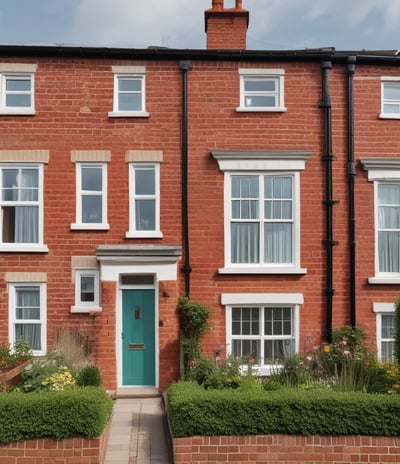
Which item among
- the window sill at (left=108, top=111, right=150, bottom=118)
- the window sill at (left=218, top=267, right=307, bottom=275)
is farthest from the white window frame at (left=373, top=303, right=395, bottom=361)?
the window sill at (left=108, top=111, right=150, bottom=118)

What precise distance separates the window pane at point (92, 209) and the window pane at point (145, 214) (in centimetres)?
91

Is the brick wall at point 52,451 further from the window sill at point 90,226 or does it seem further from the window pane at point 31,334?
the window sill at point 90,226

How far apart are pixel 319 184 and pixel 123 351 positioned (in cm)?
634

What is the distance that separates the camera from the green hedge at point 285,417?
25.8 ft

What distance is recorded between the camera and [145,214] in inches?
512

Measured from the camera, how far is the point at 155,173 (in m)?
13.0

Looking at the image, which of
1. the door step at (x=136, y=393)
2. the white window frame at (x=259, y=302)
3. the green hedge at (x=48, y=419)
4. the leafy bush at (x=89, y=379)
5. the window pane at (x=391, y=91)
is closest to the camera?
the green hedge at (x=48, y=419)

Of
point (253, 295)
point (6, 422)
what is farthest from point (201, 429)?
point (253, 295)

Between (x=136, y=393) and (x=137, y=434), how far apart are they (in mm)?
2545

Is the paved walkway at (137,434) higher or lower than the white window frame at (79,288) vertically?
lower

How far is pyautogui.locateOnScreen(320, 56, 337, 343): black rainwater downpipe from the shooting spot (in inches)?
506

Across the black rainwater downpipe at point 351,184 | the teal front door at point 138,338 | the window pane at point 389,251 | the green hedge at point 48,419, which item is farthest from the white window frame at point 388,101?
the green hedge at point 48,419

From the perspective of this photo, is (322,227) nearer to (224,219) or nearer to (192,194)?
(224,219)

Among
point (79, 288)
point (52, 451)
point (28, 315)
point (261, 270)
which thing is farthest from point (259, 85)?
point (52, 451)
